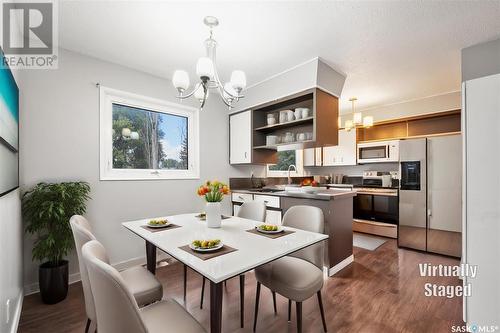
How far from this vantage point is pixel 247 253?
4.11ft

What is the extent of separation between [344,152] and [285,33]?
3334 millimetres

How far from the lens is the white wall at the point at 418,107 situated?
3643 millimetres

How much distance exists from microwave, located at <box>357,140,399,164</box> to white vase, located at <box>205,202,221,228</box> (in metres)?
3.65

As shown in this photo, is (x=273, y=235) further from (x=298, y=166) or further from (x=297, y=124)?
(x=298, y=166)

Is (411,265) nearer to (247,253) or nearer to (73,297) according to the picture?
(247,253)

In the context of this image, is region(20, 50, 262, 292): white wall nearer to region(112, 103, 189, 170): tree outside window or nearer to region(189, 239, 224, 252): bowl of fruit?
region(112, 103, 189, 170): tree outside window

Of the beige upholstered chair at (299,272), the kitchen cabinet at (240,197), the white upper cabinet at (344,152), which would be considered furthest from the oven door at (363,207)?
the beige upholstered chair at (299,272)

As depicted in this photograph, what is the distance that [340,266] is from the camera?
2785 millimetres

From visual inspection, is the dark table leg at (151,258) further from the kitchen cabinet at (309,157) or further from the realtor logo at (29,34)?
the kitchen cabinet at (309,157)

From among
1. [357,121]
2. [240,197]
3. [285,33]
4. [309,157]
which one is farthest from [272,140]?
[309,157]

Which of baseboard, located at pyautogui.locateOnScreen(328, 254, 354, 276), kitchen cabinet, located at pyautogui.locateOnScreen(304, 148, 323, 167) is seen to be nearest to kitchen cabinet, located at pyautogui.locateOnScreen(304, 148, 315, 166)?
kitchen cabinet, located at pyautogui.locateOnScreen(304, 148, 323, 167)

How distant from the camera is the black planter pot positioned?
205cm

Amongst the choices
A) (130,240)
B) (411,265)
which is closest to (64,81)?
(130,240)

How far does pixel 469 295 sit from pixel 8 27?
393 centimetres
